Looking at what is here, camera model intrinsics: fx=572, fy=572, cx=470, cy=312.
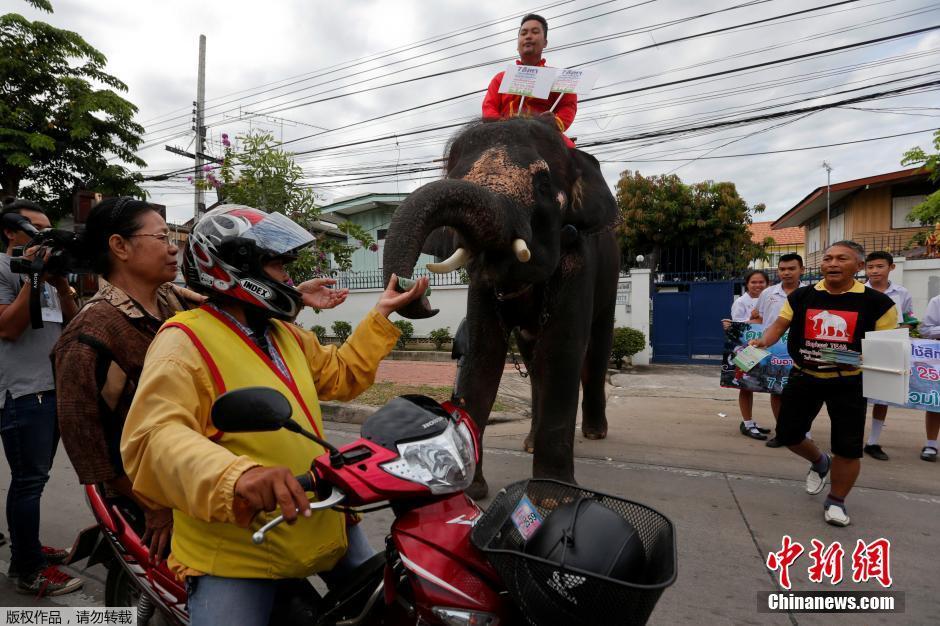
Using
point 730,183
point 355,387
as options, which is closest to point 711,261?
point 730,183

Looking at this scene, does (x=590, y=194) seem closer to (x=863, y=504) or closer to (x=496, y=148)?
(x=496, y=148)

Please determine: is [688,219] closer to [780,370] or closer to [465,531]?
[780,370]

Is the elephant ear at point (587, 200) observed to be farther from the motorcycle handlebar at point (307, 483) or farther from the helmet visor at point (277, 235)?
the motorcycle handlebar at point (307, 483)

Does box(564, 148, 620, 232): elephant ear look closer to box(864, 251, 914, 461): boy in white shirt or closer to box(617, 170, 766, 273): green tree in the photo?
box(864, 251, 914, 461): boy in white shirt

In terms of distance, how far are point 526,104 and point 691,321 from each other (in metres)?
9.28

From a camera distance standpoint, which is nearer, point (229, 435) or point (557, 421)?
point (229, 435)

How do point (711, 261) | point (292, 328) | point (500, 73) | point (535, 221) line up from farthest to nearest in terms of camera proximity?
point (711, 261), point (500, 73), point (535, 221), point (292, 328)

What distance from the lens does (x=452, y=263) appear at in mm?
2902

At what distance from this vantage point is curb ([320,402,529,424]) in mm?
6723

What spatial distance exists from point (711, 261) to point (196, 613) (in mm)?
16767

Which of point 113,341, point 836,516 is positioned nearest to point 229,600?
point 113,341

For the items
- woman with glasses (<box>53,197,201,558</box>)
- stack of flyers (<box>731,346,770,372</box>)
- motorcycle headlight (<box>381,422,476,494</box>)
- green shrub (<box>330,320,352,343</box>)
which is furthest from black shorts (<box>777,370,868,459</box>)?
green shrub (<box>330,320,352,343</box>)

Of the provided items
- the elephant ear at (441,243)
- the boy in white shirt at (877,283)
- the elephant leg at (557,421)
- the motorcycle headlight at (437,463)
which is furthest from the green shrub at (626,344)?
the motorcycle headlight at (437,463)

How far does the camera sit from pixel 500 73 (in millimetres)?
4320
